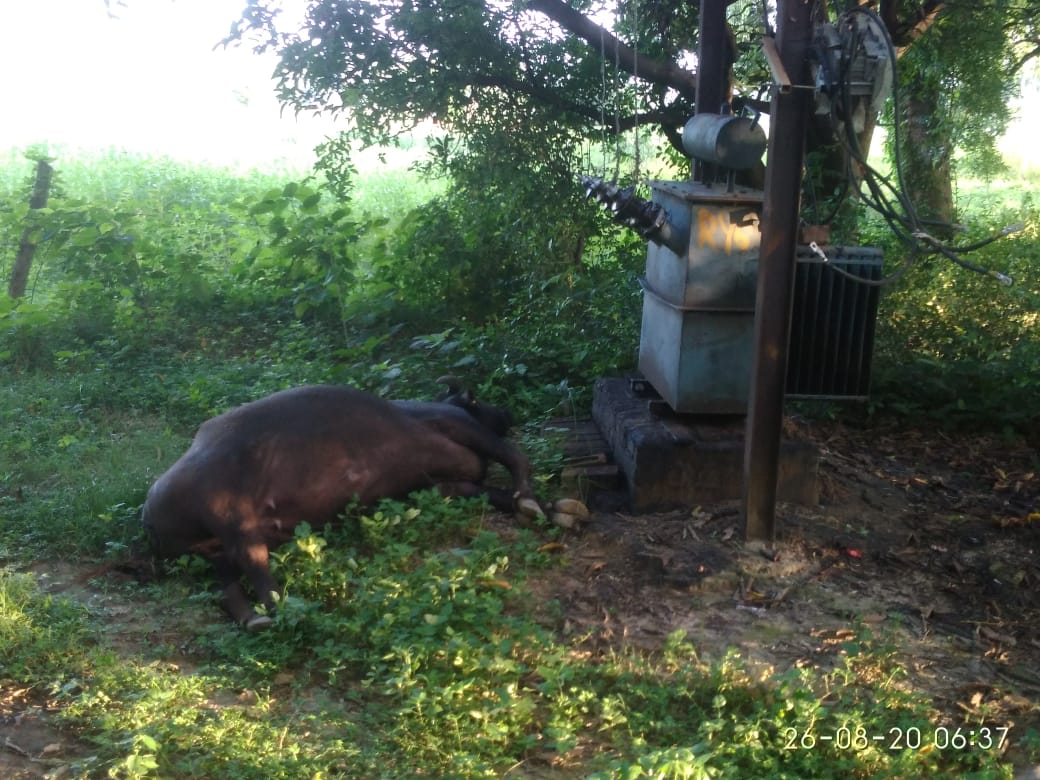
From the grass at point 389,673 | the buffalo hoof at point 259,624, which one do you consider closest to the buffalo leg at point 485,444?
the grass at point 389,673

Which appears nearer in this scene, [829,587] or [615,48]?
[829,587]

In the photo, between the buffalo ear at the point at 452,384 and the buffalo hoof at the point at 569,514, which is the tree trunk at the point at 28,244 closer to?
the buffalo ear at the point at 452,384

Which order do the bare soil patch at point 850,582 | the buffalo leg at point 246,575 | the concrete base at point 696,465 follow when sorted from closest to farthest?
1. the bare soil patch at point 850,582
2. the buffalo leg at point 246,575
3. the concrete base at point 696,465

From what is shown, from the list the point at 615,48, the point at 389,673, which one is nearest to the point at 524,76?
the point at 615,48

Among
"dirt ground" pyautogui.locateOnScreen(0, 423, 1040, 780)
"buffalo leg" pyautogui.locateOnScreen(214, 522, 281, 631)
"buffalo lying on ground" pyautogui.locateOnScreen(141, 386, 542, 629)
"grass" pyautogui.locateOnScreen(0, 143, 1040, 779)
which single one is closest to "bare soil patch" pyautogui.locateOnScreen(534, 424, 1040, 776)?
"dirt ground" pyautogui.locateOnScreen(0, 423, 1040, 780)

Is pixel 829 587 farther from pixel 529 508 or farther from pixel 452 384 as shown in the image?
pixel 452 384

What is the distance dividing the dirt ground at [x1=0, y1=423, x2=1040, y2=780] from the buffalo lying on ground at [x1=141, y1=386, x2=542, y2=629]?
1.49 feet

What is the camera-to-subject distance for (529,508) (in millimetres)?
5875

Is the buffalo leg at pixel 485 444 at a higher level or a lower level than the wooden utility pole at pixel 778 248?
lower

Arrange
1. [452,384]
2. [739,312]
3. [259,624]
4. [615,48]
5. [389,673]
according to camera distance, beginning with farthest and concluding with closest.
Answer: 1. [615,48]
2. [452,384]
3. [739,312]
4. [259,624]
5. [389,673]

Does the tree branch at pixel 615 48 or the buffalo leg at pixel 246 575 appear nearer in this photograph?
the buffalo leg at pixel 246 575

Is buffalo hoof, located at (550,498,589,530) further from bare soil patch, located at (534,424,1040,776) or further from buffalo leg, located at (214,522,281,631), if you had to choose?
buffalo leg, located at (214,522,281,631)

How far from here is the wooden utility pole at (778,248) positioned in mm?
5188

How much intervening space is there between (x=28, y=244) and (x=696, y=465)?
6.99 m
